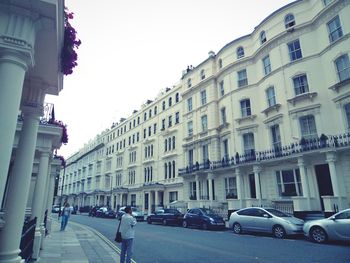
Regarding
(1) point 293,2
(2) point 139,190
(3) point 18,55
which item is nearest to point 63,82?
(3) point 18,55

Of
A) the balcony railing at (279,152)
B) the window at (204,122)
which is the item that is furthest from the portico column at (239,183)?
the window at (204,122)

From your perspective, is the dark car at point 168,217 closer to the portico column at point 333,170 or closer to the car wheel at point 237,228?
the car wheel at point 237,228

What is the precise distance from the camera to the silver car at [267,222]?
43.3 ft

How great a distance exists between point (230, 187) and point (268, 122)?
7.63m

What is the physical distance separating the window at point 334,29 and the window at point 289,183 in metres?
10.5

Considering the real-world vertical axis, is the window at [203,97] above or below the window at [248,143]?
above

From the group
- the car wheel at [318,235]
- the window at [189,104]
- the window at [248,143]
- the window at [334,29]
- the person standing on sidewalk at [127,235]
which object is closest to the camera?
the person standing on sidewalk at [127,235]

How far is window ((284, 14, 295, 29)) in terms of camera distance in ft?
75.5

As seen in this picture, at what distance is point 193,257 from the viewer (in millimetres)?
9094

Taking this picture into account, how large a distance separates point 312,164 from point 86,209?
52.5 metres

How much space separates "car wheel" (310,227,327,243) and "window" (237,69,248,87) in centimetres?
1762

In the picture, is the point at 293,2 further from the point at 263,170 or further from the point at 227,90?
the point at 263,170

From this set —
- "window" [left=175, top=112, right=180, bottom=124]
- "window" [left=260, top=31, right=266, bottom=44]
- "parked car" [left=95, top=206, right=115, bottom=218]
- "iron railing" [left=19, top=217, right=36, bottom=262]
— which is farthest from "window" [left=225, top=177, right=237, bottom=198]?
"iron railing" [left=19, top=217, right=36, bottom=262]

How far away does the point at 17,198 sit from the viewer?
4.96 metres
